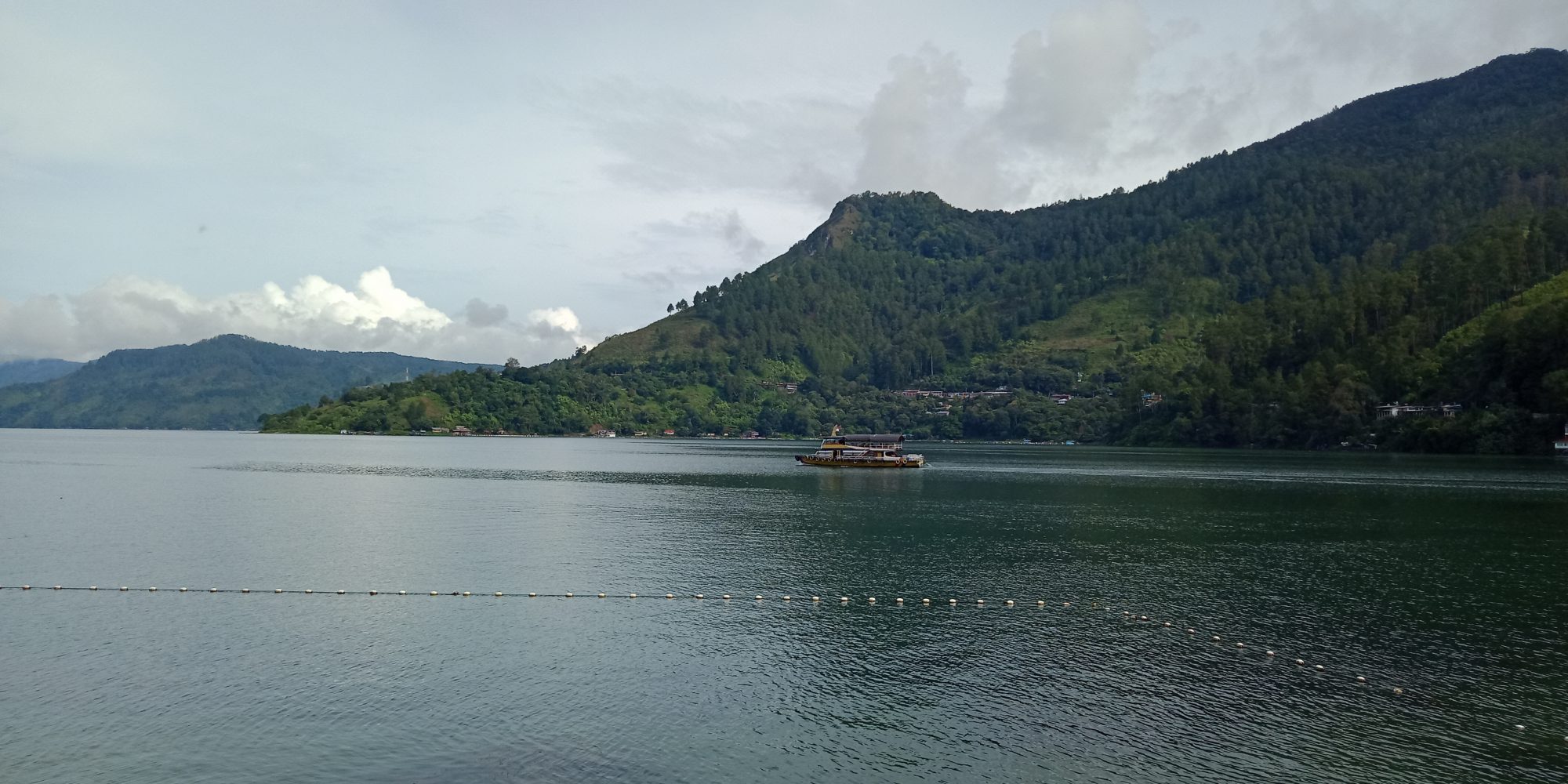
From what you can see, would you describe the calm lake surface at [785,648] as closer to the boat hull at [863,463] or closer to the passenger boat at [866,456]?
the boat hull at [863,463]

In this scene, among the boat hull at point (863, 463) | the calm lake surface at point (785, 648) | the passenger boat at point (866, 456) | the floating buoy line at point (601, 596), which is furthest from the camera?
the passenger boat at point (866, 456)

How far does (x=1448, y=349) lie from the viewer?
616 ft

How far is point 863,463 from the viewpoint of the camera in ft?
551

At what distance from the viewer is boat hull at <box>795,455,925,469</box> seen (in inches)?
6417

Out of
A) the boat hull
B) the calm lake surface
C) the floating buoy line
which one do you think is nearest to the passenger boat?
the boat hull

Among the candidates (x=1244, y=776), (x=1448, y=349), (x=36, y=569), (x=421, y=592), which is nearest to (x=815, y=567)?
(x=421, y=592)

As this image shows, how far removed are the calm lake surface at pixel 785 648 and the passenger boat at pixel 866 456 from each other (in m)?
78.7

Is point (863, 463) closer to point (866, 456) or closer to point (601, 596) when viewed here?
point (866, 456)

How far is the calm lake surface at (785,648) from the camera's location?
87.1 ft

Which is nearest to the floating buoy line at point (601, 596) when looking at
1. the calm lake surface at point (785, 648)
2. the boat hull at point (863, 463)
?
the calm lake surface at point (785, 648)

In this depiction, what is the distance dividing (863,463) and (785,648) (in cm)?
13023

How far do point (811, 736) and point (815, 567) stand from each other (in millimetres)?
29586

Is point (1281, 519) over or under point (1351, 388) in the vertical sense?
under

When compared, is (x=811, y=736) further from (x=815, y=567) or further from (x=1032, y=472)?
(x=1032, y=472)
